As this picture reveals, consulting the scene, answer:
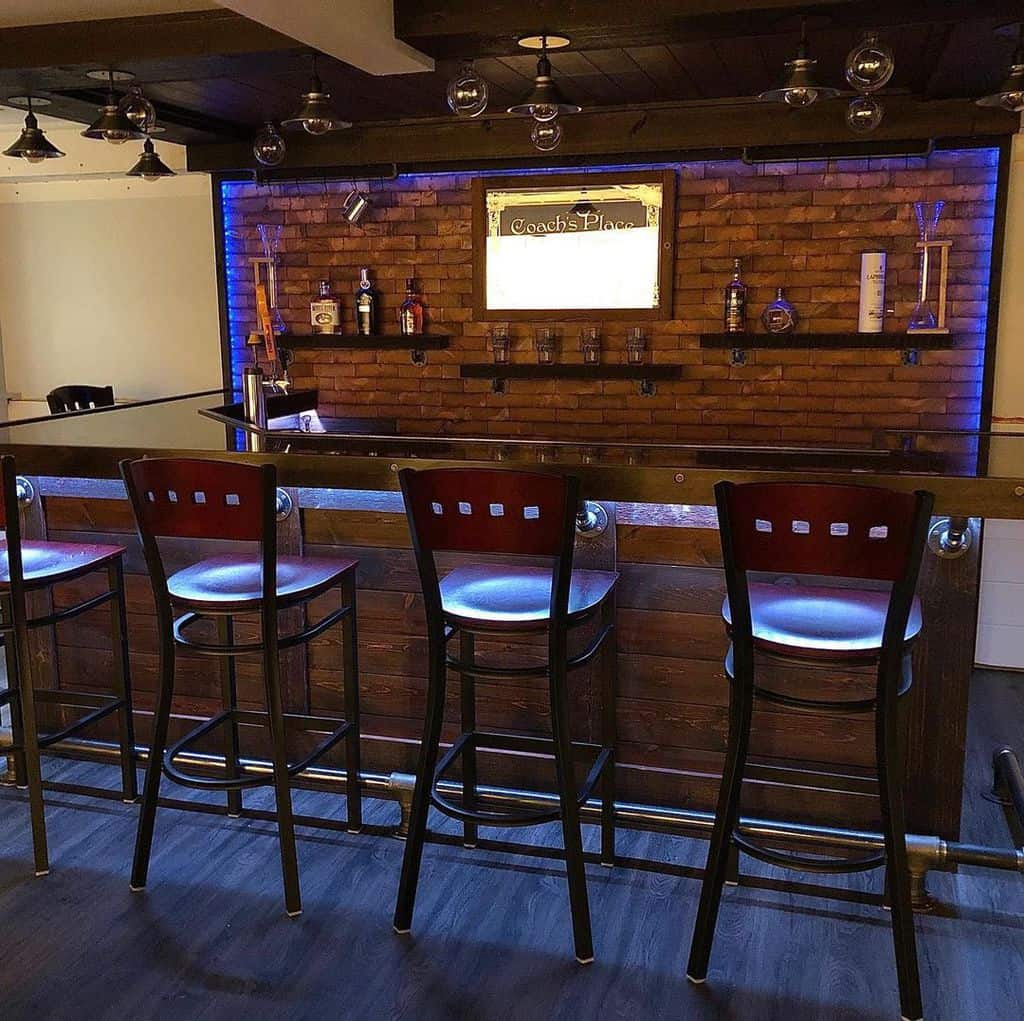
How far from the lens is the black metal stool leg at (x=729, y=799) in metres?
2.28

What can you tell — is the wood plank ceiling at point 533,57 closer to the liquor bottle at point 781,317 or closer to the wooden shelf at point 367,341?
the liquor bottle at point 781,317

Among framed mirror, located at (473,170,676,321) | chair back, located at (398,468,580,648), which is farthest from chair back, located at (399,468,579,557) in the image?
framed mirror, located at (473,170,676,321)

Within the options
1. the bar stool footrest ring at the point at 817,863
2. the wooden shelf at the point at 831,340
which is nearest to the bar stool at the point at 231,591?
the bar stool footrest ring at the point at 817,863

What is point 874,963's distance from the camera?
96.5 inches

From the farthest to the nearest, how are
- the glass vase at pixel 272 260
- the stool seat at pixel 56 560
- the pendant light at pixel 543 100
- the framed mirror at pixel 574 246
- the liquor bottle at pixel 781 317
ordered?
the glass vase at pixel 272 260 → the framed mirror at pixel 574 246 → the liquor bottle at pixel 781 317 → the pendant light at pixel 543 100 → the stool seat at pixel 56 560

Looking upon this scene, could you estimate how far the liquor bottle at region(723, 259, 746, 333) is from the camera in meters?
4.99

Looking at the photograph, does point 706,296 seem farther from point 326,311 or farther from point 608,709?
point 608,709

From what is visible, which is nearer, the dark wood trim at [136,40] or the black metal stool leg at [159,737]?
the black metal stool leg at [159,737]

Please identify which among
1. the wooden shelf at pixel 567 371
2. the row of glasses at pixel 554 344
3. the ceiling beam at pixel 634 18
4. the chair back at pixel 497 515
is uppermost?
the ceiling beam at pixel 634 18

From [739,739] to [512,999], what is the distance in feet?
2.53

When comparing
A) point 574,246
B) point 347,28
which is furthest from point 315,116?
point 574,246

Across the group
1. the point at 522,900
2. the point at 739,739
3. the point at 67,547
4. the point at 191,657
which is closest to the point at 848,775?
the point at 739,739

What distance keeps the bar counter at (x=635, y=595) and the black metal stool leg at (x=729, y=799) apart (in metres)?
0.31

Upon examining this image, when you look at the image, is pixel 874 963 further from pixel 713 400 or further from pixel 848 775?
pixel 713 400
